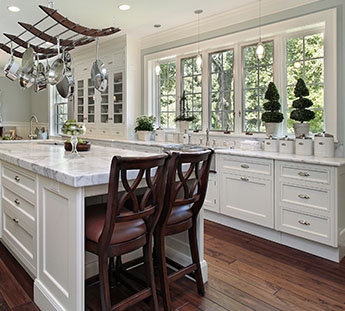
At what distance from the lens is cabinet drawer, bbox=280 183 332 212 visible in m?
2.75

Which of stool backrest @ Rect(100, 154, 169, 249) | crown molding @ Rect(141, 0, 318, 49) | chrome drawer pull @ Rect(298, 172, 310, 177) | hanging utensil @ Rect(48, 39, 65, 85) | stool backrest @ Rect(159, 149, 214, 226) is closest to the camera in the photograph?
stool backrest @ Rect(100, 154, 169, 249)

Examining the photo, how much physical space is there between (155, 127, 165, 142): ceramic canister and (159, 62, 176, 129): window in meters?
0.18

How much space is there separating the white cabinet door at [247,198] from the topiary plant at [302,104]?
0.83 metres

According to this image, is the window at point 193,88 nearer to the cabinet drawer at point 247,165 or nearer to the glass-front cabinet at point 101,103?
the glass-front cabinet at point 101,103

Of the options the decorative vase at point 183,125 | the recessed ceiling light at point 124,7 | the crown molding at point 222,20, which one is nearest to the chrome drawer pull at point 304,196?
the crown molding at point 222,20

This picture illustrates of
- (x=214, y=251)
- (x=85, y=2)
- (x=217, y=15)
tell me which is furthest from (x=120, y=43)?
(x=214, y=251)

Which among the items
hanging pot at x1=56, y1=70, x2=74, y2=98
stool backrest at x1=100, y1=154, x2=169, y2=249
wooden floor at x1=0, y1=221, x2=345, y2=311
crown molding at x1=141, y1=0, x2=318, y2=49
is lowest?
wooden floor at x1=0, y1=221, x2=345, y2=311

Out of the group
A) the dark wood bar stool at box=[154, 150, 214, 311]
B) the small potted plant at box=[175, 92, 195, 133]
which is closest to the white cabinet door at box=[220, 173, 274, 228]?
the dark wood bar stool at box=[154, 150, 214, 311]

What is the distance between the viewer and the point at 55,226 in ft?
5.96

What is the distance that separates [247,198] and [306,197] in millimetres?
671

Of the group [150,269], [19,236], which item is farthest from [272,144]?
[19,236]

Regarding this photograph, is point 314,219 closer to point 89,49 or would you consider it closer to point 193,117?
point 193,117

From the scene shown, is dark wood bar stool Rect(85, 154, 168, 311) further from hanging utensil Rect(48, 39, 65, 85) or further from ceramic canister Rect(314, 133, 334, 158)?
ceramic canister Rect(314, 133, 334, 158)

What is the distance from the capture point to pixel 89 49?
21.1 ft
